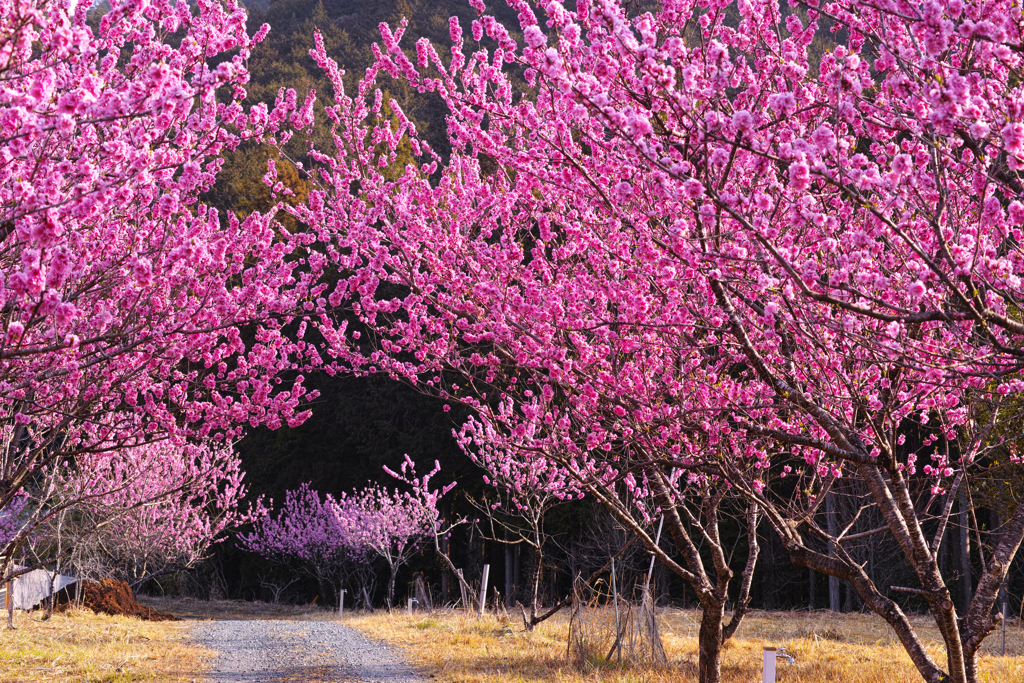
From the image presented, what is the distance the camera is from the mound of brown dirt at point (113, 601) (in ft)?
62.1

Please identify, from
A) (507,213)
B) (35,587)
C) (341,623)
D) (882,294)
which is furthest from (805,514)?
(35,587)

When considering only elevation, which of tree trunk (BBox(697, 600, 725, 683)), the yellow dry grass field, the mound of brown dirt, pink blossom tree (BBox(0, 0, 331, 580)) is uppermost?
pink blossom tree (BBox(0, 0, 331, 580))

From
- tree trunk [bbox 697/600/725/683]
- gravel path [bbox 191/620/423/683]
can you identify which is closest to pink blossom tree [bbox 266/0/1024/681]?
tree trunk [bbox 697/600/725/683]

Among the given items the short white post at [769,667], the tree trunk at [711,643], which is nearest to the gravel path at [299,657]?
the tree trunk at [711,643]

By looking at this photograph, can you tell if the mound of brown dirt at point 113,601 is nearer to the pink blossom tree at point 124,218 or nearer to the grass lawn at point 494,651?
the grass lawn at point 494,651

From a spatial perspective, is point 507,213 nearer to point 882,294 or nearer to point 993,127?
point 882,294

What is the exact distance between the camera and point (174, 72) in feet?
10.8

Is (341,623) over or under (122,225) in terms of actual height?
under

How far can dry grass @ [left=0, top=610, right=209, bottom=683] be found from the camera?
8844 millimetres

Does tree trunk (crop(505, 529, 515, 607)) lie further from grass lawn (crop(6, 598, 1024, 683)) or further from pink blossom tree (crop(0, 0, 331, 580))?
pink blossom tree (crop(0, 0, 331, 580))

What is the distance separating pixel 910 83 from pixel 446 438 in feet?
78.2

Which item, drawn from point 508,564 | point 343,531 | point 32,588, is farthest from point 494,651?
point 343,531

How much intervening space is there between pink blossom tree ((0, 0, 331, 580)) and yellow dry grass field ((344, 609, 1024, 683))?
456 cm

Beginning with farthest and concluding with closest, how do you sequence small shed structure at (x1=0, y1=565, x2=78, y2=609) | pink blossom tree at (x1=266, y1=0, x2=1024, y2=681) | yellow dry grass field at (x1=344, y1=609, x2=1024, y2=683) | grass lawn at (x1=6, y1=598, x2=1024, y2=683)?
small shed structure at (x1=0, y1=565, x2=78, y2=609)
grass lawn at (x1=6, y1=598, x2=1024, y2=683)
yellow dry grass field at (x1=344, y1=609, x2=1024, y2=683)
pink blossom tree at (x1=266, y1=0, x2=1024, y2=681)
